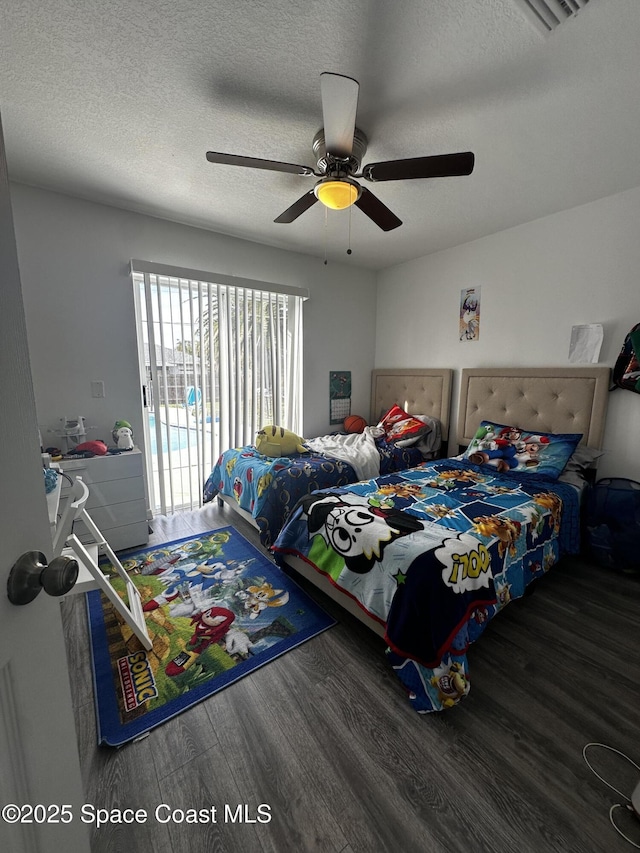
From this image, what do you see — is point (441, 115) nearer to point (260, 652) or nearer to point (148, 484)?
point (260, 652)

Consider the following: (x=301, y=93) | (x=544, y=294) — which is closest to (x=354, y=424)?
(x=544, y=294)

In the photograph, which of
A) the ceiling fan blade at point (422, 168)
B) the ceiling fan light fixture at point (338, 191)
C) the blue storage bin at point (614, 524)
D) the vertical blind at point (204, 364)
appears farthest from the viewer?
the vertical blind at point (204, 364)

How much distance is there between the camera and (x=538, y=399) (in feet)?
9.51

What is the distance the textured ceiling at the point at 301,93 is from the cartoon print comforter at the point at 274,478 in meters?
2.01

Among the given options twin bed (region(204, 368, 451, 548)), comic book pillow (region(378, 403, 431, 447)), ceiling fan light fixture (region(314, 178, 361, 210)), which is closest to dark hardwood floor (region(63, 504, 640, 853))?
twin bed (region(204, 368, 451, 548))

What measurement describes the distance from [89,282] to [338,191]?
6.87 ft

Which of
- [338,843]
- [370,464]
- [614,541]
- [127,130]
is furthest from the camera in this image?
[370,464]

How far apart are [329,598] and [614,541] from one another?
195 centimetres

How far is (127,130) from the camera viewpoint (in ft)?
6.06

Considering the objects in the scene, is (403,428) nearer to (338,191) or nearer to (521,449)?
(521,449)

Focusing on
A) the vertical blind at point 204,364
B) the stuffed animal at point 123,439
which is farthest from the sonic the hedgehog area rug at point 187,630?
the vertical blind at point 204,364

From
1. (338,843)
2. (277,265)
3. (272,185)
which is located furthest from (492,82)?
(338,843)

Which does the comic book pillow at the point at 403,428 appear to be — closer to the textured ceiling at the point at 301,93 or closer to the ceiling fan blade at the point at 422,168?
the textured ceiling at the point at 301,93

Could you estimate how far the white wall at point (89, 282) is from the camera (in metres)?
2.50
